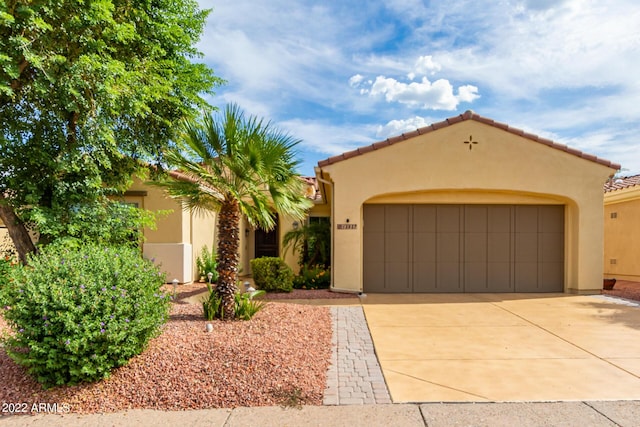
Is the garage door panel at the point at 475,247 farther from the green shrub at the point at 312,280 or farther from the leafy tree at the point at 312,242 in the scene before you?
the leafy tree at the point at 312,242

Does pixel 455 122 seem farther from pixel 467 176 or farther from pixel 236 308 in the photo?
pixel 236 308

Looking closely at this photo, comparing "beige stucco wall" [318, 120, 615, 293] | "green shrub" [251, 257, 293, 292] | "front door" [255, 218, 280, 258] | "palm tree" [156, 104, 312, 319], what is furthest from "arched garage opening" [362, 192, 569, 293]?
"front door" [255, 218, 280, 258]

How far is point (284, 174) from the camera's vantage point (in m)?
7.11

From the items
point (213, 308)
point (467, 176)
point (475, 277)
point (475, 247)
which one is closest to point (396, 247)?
point (475, 247)

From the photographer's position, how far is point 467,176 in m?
10.9

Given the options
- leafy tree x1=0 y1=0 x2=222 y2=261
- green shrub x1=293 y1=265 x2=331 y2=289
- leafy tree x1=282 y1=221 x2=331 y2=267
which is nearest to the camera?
leafy tree x1=0 y1=0 x2=222 y2=261

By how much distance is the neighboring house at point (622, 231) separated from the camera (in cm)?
1439

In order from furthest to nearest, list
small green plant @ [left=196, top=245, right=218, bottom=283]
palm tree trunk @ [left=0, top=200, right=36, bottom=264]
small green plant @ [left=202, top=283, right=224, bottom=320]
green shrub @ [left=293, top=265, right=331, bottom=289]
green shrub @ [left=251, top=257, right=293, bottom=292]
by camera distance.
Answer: small green plant @ [left=196, top=245, right=218, bottom=283] < green shrub @ [left=293, top=265, right=331, bottom=289] < green shrub @ [left=251, top=257, right=293, bottom=292] < palm tree trunk @ [left=0, top=200, right=36, bottom=264] < small green plant @ [left=202, top=283, right=224, bottom=320]

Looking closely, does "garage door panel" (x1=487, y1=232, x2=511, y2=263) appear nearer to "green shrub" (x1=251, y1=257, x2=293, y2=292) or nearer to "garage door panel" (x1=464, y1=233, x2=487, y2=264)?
"garage door panel" (x1=464, y1=233, x2=487, y2=264)

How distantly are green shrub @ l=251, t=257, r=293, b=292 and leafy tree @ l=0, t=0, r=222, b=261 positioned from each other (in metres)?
4.11

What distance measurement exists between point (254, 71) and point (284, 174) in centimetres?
623

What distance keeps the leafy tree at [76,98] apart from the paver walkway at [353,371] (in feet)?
20.9

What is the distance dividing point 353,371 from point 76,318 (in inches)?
133

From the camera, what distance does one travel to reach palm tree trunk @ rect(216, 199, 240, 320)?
22.2 feet
